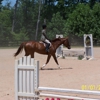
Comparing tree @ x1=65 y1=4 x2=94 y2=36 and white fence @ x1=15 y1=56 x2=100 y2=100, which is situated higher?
tree @ x1=65 y1=4 x2=94 y2=36

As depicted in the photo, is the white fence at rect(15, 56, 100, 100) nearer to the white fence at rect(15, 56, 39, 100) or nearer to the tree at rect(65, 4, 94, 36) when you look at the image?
the white fence at rect(15, 56, 39, 100)

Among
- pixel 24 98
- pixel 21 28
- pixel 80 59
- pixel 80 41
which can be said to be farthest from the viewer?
pixel 21 28

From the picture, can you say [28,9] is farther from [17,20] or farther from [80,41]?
[80,41]

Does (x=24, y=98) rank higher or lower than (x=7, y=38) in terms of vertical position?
lower

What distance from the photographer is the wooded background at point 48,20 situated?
5184cm

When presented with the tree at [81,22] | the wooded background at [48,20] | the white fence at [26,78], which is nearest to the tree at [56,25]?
the wooded background at [48,20]

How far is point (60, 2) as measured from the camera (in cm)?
6544

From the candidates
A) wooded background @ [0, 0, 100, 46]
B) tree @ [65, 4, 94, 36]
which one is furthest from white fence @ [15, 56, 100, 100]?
tree @ [65, 4, 94, 36]

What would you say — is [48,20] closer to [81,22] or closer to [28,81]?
[81,22]

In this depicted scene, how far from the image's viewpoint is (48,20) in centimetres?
6334

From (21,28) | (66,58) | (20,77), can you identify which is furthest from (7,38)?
(20,77)

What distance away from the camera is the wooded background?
170ft

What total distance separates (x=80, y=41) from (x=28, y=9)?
19339 millimetres

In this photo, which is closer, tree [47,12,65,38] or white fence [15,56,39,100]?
white fence [15,56,39,100]
